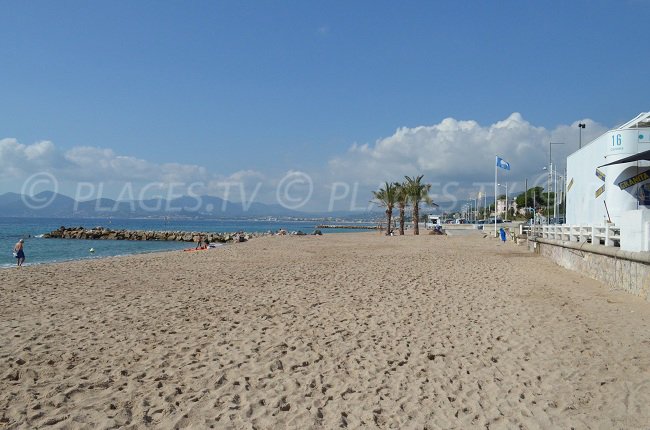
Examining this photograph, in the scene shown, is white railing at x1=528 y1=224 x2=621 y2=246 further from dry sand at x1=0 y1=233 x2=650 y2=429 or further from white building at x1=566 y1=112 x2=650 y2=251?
dry sand at x1=0 y1=233 x2=650 y2=429

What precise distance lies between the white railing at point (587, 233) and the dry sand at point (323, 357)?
168 centimetres

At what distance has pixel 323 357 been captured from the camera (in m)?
6.47

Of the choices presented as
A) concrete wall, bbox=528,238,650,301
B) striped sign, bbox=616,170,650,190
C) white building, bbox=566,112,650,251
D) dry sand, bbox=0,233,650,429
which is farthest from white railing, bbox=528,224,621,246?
striped sign, bbox=616,170,650,190

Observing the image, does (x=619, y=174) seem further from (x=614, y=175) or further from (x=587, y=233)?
(x=587, y=233)

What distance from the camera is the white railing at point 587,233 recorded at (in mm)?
12844

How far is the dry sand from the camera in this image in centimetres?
476

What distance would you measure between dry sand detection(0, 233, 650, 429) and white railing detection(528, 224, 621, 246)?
168 centimetres

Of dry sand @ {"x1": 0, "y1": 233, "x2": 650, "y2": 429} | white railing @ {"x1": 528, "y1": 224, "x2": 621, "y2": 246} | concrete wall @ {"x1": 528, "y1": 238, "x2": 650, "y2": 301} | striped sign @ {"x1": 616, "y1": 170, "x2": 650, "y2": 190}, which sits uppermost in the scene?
striped sign @ {"x1": 616, "y1": 170, "x2": 650, "y2": 190}

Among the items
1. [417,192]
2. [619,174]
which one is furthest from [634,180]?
[417,192]

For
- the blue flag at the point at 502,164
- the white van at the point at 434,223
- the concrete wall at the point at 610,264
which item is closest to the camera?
the concrete wall at the point at 610,264

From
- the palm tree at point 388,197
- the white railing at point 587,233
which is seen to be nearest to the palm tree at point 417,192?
the palm tree at point 388,197

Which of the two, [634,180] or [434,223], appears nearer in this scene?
[634,180]

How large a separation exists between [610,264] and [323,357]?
377 inches

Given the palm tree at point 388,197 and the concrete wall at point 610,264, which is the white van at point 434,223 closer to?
the palm tree at point 388,197
